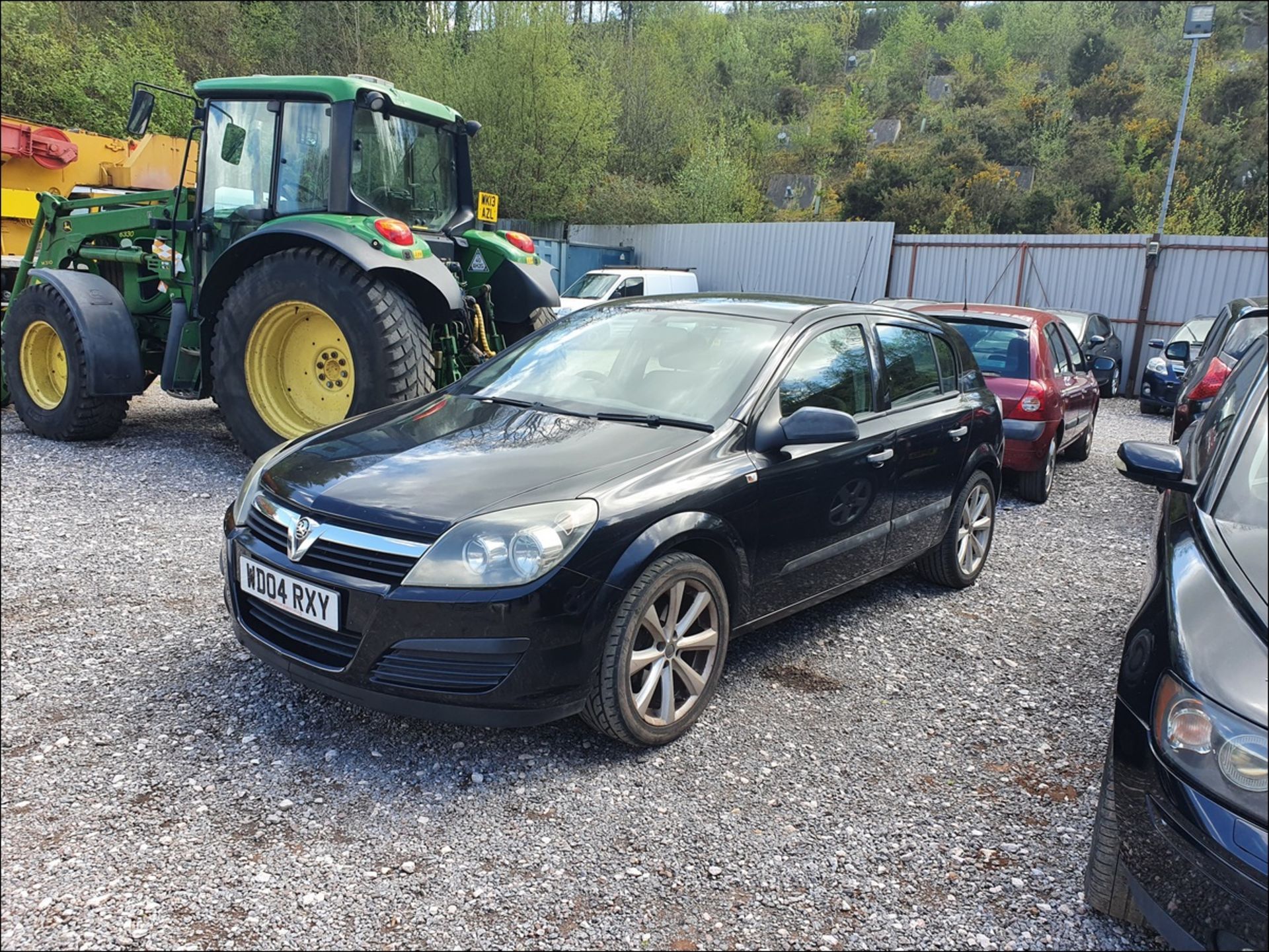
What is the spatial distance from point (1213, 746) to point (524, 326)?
680 centimetres

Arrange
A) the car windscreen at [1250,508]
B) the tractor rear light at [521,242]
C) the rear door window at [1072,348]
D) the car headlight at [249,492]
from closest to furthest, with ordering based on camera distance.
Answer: the car windscreen at [1250,508] → the car headlight at [249,492] → the tractor rear light at [521,242] → the rear door window at [1072,348]

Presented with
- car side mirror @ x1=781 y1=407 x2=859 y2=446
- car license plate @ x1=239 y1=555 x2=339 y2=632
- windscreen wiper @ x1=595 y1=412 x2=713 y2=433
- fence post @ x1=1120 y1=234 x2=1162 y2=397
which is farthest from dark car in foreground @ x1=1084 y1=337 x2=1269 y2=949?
fence post @ x1=1120 y1=234 x2=1162 y2=397

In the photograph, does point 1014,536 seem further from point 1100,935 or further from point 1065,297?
point 1065,297

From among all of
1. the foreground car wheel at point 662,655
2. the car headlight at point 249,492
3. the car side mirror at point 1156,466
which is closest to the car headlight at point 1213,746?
the car side mirror at point 1156,466

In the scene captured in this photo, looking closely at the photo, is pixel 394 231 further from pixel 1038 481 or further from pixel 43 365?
pixel 1038 481

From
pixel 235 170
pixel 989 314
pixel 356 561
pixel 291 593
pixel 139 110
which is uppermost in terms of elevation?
pixel 139 110

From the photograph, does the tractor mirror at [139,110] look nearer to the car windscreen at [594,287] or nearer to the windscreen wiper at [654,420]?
the windscreen wiper at [654,420]

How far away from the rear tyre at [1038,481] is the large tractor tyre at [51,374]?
745 cm

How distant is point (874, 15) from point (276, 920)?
313 feet

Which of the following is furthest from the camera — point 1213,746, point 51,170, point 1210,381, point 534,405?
point 51,170

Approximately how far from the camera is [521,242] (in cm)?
830

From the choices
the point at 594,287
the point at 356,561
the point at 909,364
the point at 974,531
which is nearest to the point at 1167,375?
the point at 594,287

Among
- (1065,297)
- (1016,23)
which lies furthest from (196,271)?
(1016,23)

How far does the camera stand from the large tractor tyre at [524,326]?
26.1 feet
